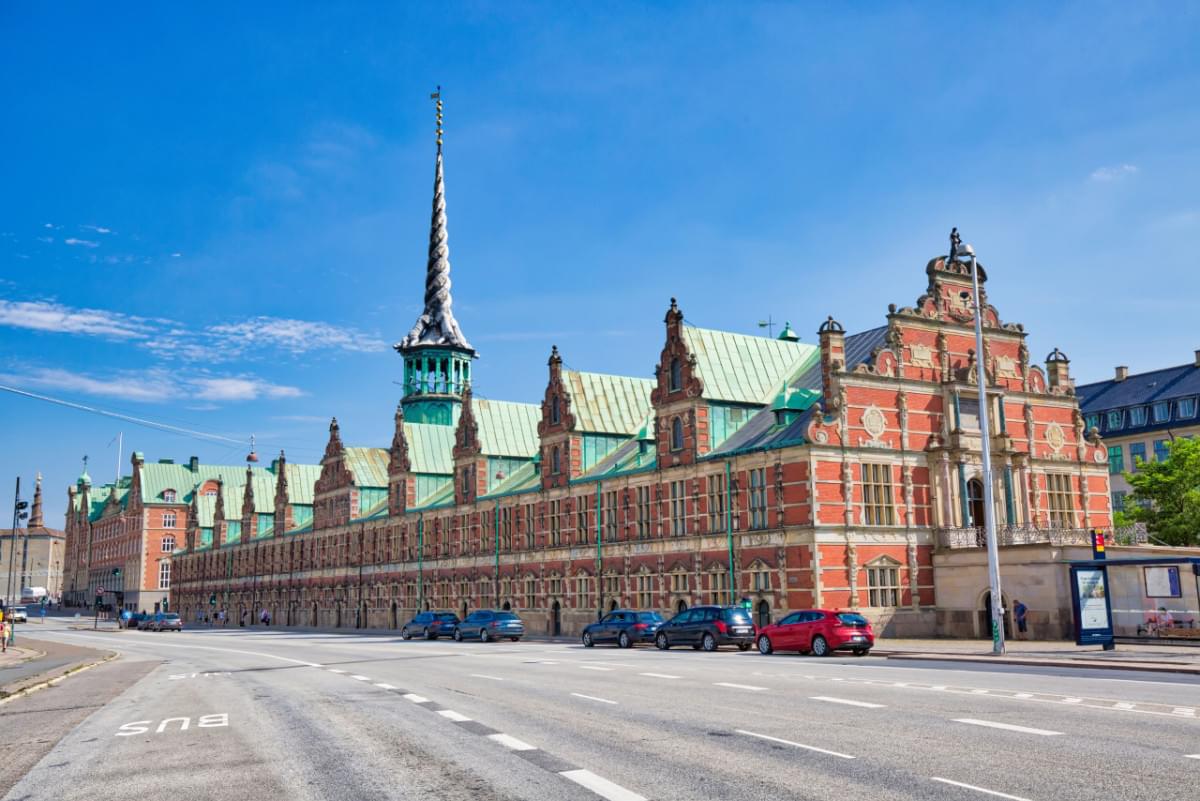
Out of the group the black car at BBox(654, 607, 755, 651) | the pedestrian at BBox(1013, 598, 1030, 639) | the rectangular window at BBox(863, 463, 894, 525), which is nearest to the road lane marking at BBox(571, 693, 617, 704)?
the black car at BBox(654, 607, 755, 651)

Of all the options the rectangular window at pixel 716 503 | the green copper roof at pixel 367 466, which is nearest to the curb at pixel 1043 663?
the rectangular window at pixel 716 503

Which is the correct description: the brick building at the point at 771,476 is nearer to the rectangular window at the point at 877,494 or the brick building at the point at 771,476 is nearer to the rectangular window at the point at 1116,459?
the rectangular window at the point at 877,494

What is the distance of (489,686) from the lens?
2397 cm

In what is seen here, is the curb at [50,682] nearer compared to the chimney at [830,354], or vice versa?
the curb at [50,682]

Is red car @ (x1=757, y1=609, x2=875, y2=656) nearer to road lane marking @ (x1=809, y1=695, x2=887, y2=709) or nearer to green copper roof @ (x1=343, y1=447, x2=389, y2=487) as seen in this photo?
road lane marking @ (x1=809, y1=695, x2=887, y2=709)

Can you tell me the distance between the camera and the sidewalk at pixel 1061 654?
2619cm

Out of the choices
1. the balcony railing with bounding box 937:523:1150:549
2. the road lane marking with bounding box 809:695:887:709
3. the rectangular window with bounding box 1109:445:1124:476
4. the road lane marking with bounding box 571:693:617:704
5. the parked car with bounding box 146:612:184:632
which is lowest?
the parked car with bounding box 146:612:184:632

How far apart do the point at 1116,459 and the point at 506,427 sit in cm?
4859

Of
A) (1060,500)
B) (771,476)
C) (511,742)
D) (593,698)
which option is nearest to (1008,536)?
(1060,500)

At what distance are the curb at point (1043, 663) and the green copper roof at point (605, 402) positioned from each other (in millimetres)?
32437

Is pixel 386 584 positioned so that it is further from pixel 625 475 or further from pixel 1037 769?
pixel 1037 769

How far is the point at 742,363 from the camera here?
2255 inches

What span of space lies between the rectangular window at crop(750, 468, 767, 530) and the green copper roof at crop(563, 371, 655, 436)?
17014mm

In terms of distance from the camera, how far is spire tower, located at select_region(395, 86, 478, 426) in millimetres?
94438
